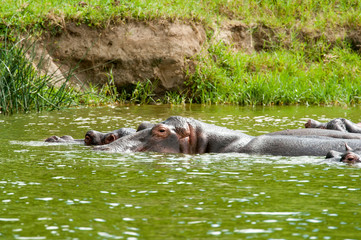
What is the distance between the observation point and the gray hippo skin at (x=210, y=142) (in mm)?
5938

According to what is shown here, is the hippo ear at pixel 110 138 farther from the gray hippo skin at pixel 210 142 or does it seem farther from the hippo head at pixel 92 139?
the gray hippo skin at pixel 210 142

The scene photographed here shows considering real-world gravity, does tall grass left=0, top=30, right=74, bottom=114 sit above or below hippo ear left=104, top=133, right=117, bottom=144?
above

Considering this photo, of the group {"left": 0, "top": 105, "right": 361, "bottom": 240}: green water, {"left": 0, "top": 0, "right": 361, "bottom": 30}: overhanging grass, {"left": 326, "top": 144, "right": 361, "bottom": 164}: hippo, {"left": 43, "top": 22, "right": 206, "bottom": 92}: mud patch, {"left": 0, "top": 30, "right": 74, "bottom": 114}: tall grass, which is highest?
{"left": 0, "top": 0, "right": 361, "bottom": 30}: overhanging grass

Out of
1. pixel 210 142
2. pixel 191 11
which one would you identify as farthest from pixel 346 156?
pixel 191 11

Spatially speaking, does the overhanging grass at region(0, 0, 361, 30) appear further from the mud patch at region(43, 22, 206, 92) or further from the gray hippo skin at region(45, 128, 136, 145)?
the gray hippo skin at region(45, 128, 136, 145)

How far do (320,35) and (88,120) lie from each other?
366 inches

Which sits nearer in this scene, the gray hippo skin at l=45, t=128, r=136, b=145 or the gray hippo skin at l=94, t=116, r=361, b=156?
the gray hippo skin at l=94, t=116, r=361, b=156

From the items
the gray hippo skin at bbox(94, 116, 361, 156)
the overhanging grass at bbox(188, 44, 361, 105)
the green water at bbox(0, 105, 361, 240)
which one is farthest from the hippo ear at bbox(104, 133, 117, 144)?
the overhanging grass at bbox(188, 44, 361, 105)

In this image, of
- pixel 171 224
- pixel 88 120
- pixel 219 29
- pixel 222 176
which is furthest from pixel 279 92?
pixel 171 224

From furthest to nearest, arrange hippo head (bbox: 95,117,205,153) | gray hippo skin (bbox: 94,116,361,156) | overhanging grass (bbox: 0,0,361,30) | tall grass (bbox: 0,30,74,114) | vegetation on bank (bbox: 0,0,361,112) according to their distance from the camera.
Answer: overhanging grass (bbox: 0,0,361,30) < vegetation on bank (bbox: 0,0,361,112) < tall grass (bbox: 0,30,74,114) < hippo head (bbox: 95,117,205,153) < gray hippo skin (bbox: 94,116,361,156)

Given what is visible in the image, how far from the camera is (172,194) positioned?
12.9 ft

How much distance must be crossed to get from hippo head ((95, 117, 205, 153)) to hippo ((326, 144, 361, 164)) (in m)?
1.27

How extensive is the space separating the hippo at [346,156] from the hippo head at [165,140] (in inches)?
50.1

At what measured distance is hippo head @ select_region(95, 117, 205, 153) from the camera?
6.06 metres
